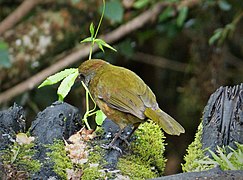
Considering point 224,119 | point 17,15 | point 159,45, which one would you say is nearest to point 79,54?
point 17,15

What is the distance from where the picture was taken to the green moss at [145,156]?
8.14ft

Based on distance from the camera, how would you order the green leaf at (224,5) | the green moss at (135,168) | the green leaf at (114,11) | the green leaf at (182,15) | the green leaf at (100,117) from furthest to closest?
the green leaf at (224,5)
the green leaf at (182,15)
the green leaf at (114,11)
the green leaf at (100,117)
the green moss at (135,168)

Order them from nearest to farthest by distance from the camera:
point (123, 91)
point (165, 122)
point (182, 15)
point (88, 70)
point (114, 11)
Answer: point (165, 122), point (123, 91), point (88, 70), point (114, 11), point (182, 15)

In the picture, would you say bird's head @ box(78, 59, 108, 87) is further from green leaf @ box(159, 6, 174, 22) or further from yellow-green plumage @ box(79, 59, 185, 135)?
green leaf @ box(159, 6, 174, 22)

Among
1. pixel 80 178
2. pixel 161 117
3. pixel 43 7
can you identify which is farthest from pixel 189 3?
pixel 80 178

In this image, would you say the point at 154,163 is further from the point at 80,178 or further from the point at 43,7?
the point at 43,7

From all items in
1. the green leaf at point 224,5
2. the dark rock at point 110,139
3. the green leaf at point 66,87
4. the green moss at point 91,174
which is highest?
the green leaf at point 224,5

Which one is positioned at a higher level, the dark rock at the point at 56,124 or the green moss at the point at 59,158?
the dark rock at the point at 56,124

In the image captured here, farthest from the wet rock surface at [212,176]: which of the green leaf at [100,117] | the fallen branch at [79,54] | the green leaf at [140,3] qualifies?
the fallen branch at [79,54]

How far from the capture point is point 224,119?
8.52ft

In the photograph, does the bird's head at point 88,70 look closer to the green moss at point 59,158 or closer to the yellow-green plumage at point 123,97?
the yellow-green plumage at point 123,97

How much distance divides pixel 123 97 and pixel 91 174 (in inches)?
19.1

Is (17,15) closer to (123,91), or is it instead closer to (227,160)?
(123,91)

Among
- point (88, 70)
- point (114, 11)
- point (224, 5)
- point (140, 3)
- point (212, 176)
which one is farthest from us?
point (224, 5)
